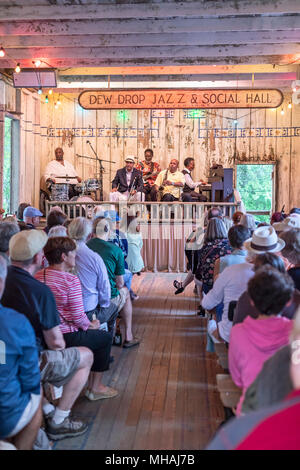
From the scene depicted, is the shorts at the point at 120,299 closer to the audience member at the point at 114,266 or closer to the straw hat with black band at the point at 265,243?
the audience member at the point at 114,266

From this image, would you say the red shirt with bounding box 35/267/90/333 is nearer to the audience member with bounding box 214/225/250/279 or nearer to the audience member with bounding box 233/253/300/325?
the audience member with bounding box 233/253/300/325

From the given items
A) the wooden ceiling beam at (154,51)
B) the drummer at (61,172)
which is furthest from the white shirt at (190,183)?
the wooden ceiling beam at (154,51)

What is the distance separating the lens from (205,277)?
16.4 ft

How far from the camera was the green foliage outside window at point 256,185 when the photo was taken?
13.4 metres

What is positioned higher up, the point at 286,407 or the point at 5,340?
the point at 286,407

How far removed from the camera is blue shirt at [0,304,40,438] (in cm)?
233

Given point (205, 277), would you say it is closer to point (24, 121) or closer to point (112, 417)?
point (112, 417)

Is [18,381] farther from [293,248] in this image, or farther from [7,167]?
[7,167]

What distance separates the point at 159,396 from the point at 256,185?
405 inches

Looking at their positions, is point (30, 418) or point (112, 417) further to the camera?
point (112, 417)

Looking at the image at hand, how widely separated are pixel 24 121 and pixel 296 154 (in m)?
6.59

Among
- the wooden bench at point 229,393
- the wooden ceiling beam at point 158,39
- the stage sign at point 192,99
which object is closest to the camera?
the wooden bench at point 229,393

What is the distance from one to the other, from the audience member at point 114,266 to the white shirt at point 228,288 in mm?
1284
